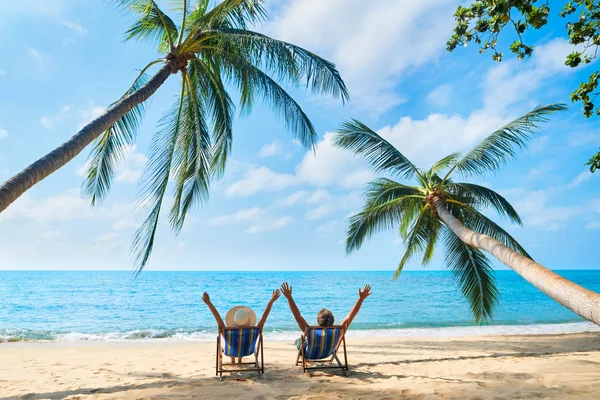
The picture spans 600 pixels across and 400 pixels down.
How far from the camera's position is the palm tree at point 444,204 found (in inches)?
317

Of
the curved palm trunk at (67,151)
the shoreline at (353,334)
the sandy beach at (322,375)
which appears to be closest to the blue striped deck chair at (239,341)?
the sandy beach at (322,375)

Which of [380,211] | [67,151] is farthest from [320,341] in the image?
[380,211]

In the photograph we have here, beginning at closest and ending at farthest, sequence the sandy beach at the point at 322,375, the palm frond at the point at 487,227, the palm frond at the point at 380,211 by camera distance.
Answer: the sandy beach at the point at 322,375, the palm frond at the point at 487,227, the palm frond at the point at 380,211

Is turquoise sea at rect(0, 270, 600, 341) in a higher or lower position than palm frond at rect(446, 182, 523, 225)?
lower

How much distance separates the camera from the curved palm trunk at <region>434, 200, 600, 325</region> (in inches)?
118

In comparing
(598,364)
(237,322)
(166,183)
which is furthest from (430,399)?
(166,183)

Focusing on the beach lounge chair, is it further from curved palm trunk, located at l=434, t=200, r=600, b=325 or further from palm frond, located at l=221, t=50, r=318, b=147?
palm frond, located at l=221, t=50, r=318, b=147

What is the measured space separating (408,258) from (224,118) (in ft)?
18.1

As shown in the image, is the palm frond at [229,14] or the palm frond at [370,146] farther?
the palm frond at [370,146]

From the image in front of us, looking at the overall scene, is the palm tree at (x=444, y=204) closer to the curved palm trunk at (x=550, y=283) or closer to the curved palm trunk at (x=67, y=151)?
the curved palm trunk at (x=550, y=283)

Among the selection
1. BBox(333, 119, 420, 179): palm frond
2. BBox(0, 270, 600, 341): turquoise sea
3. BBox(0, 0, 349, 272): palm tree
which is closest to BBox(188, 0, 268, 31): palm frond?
BBox(0, 0, 349, 272): palm tree

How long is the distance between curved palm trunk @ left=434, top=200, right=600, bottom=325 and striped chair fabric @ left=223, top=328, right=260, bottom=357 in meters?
3.13

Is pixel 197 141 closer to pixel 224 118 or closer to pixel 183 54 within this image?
pixel 224 118

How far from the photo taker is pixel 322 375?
5223mm
